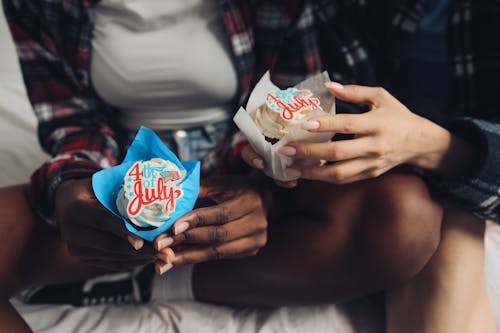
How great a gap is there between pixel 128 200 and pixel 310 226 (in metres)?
0.31

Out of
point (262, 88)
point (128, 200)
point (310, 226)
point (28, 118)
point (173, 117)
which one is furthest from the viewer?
point (28, 118)

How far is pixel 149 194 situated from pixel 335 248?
1.01ft

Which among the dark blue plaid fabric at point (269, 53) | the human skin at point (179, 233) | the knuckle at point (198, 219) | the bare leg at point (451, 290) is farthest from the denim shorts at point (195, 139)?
the bare leg at point (451, 290)

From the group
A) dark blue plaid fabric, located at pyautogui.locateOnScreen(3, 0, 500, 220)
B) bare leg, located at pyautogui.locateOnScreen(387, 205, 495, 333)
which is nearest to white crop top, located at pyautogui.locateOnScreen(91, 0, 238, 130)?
dark blue plaid fabric, located at pyautogui.locateOnScreen(3, 0, 500, 220)

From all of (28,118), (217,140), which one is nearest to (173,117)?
(217,140)

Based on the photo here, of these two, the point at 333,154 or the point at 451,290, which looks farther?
the point at 451,290

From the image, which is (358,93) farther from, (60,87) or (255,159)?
(60,87)

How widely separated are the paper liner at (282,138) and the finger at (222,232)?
0.26 feet

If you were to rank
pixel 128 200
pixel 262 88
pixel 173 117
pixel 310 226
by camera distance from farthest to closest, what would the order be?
1. pixel 173 117
2. pixel 310 226
3. pixel 262 88
4. pixel 128 200

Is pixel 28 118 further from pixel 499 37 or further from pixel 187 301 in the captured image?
pixel 499 37

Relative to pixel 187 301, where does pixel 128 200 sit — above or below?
above

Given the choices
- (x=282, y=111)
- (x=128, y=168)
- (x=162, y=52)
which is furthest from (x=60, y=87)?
(x=282, y=111)

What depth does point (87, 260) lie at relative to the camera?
0.68 metres

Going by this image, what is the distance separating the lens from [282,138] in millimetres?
535
